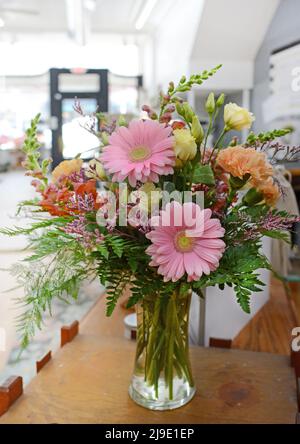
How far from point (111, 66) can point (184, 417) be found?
587 centimetres

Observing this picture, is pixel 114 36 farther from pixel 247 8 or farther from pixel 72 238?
pixel 72 238

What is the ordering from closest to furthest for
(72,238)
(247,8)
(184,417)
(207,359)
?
1. (72,238)
2. (184,417)
3. (207,359)
4. (247,8)

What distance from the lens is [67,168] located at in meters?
0.70

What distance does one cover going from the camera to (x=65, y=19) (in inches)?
232

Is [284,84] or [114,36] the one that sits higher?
[114,36]

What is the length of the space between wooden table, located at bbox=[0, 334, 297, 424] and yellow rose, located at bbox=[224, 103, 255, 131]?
49cm

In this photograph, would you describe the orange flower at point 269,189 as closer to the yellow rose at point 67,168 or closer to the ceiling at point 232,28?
the yellow rose at point 67,168

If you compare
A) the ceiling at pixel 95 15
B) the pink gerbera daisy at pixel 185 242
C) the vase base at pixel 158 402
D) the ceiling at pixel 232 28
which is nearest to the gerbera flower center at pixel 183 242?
the pink gerbera daisy at pixel 185 242

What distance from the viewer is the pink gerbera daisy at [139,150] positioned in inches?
23.9

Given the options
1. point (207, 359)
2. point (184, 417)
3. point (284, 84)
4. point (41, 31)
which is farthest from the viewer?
point (41, 31)

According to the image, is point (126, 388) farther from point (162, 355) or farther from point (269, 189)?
point (269, 189)

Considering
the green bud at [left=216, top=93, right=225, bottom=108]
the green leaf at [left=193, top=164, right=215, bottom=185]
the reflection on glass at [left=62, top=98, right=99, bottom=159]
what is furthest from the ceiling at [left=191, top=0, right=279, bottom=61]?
the green leaf at [left=193, top=164, right=215, bottom=185]

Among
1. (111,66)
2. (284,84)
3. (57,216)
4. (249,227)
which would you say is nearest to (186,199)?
(249,227)

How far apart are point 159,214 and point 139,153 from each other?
0.09 metres
